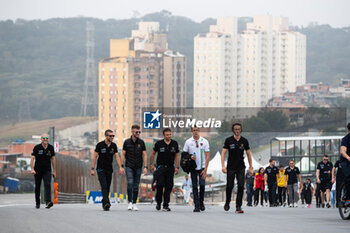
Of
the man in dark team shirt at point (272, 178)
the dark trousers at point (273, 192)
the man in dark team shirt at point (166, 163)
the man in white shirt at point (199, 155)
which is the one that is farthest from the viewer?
the dark trousers at point (273, 192)

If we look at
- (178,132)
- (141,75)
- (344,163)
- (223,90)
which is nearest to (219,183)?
(178,132)

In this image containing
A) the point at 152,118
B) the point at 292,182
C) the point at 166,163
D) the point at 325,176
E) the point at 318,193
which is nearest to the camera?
the point at 166,163

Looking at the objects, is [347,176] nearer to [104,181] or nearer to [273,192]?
[104,181]

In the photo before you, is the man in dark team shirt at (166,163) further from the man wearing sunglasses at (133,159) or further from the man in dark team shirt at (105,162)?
the man in dark team shirt at (105,162)

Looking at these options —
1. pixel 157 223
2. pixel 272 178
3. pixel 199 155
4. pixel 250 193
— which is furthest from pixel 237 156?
pixel 250 193

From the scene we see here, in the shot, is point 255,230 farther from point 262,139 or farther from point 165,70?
point 165,70

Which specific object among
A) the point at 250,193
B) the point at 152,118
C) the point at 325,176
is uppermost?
the point at 152,118

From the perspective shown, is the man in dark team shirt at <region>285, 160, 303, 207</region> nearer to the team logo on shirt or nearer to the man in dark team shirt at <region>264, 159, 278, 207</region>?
the man in dark team shirt at <region>264, 159, 278, 207</region>

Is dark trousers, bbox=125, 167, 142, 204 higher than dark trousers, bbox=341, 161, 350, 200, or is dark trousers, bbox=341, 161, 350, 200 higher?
dark trousers, bbox=341, 161, 350, 200

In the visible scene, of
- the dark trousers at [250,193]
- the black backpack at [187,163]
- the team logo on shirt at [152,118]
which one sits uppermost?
the team logo on shirt at [152,118]

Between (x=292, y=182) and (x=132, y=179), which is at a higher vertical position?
(x=132, y=179)

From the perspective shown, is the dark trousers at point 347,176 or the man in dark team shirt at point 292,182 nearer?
the dark trousers at point 347,176

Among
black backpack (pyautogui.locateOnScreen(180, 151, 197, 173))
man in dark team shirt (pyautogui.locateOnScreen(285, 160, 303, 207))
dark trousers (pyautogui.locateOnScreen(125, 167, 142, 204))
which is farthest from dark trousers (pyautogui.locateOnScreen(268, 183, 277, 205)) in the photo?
dark trousers (pyautogui.locateOnScreen(125, 167, 142, 204))

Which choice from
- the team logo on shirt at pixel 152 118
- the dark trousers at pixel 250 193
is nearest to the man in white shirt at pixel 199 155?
the dark trousers at pixel 250 193
